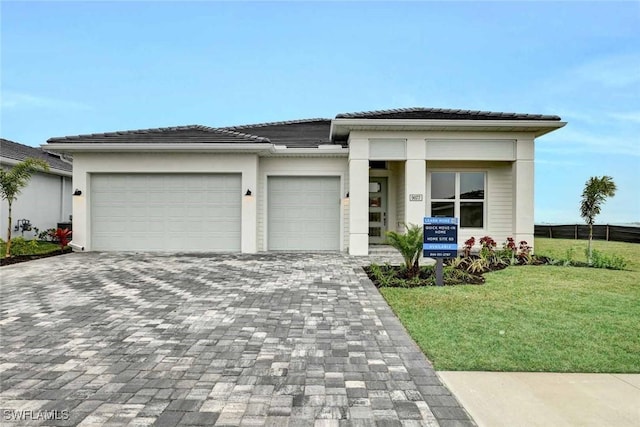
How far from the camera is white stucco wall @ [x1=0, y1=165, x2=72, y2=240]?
13262 mm

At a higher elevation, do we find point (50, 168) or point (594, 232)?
point (50, 168)

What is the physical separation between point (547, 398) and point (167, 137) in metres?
11.5

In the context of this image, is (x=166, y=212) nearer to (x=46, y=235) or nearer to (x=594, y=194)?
(x=46, y=235)

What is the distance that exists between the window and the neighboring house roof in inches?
546

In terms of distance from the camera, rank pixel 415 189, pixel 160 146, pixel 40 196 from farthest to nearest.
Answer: pixel 40 196 < pixel 415 189 < pixel 160 146

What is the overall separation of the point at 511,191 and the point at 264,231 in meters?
8.37

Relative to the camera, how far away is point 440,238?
22.7 feet

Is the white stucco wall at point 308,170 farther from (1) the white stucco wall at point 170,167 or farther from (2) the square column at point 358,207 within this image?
(2) the square column at point 358,207

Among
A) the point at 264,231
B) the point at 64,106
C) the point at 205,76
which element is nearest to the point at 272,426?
the point at 264,231

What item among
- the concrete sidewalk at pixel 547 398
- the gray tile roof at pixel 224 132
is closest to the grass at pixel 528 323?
the concrete sidewalk at pixel 547 398

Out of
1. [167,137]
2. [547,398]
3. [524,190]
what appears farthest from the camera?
[167,137]

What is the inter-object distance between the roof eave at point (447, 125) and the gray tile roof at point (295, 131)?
2.19 meters

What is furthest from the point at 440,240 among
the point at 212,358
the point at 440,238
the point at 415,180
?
the point at 212,358

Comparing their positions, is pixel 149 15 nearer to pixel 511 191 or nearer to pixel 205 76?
pixel 205 76
